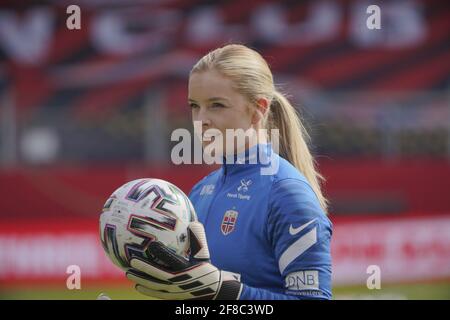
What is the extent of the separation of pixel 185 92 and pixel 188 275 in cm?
1309

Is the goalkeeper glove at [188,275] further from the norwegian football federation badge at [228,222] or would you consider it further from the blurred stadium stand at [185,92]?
the blurred stadium stand at [185,92]

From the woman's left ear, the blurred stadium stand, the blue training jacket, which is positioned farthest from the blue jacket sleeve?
the blurred stadium stand

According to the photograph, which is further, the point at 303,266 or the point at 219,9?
the point at 219,9

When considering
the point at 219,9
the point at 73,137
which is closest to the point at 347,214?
the point at 73,137

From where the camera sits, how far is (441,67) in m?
17.3

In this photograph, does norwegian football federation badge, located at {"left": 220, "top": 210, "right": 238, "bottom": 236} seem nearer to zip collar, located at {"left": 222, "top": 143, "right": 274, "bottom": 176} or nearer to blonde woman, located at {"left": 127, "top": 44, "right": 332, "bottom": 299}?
blonde woman, located at {"left": 127, "top": 44, "right": 332, "bottom": 299}

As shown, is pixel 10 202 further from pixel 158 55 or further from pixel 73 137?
pixel 158 55

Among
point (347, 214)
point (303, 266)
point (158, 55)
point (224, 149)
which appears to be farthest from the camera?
point (158, 55)

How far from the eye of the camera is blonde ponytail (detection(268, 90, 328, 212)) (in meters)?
3.70

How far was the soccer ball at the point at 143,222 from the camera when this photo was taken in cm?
319

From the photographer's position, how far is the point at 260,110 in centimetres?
353

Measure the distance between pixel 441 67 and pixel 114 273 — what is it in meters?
9.46

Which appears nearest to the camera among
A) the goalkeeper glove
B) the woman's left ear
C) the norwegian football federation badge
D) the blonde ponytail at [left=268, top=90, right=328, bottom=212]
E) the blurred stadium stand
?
the goalkeeper glove

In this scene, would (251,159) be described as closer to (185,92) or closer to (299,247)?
(299,247)
